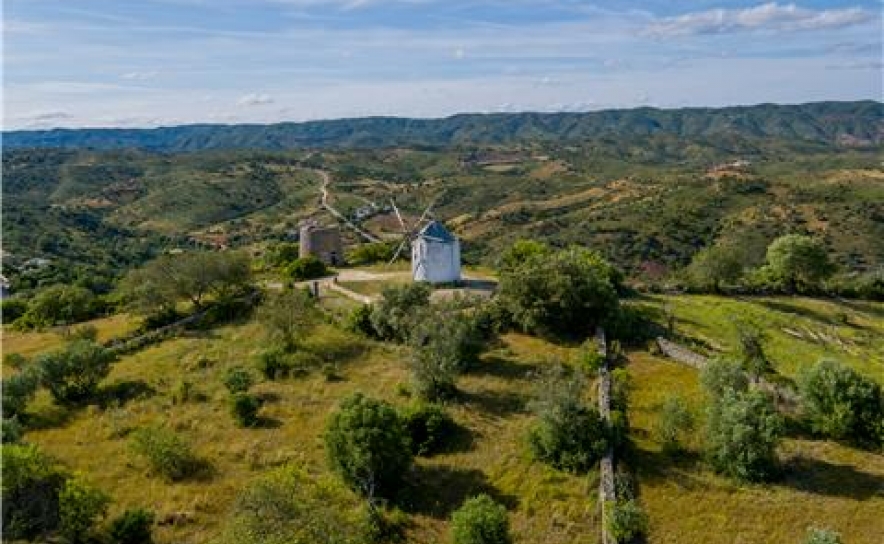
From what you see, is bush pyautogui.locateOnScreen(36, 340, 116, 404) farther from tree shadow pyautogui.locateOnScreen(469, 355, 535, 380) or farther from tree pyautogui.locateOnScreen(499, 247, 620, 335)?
tree pyautogui.locateOnScreen(499, 247, 620, 335)

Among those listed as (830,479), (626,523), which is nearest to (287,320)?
(626,523)

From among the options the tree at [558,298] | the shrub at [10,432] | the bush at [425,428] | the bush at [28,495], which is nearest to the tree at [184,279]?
the tree at [558,298]

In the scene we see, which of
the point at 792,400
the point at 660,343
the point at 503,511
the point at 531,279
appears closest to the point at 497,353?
the point at 531,279

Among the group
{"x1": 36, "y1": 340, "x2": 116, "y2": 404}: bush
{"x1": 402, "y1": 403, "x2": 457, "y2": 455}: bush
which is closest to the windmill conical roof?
{"x1": 402, "y1": 403, "x2": 457, "y2": 455}: bush

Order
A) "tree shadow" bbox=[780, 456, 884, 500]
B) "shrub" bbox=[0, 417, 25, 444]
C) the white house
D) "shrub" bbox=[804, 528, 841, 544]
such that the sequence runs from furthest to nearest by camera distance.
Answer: the white house < "shrub" bbox=[0, 417, 25, 444] < "tree shadow" bbox=[780, 456, 884, 500] < "shrub" bbox=[804, 528, 841, 544]

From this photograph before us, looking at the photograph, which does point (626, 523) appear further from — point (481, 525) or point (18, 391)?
point (18, 391)

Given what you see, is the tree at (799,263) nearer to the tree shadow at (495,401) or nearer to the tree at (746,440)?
the tree at (746,440)
